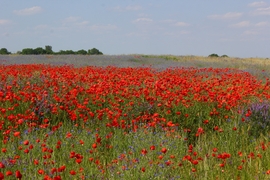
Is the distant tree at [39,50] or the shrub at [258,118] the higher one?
the distant tree at [39,50]

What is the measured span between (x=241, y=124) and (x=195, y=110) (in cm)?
117

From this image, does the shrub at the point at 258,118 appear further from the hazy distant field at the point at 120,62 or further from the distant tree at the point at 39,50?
the distant tree at the point at 39,50

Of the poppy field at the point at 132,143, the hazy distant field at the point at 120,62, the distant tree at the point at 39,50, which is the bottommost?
the poppy field at the point at 132,143

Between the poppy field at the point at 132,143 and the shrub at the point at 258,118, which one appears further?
the shrub at the point at 258,118

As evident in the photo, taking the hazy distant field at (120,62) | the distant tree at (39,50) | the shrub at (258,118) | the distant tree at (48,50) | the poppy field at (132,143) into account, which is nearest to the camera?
the poppy field at (132,143)

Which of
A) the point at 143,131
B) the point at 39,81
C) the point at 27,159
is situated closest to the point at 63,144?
the point at 27,159

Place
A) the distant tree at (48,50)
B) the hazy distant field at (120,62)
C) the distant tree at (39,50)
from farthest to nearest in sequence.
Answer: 1. the distant tree at (48,50)
2. the distant tree at (39,50)
3. the hazy distant field at (120,62)

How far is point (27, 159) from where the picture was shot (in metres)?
4.16

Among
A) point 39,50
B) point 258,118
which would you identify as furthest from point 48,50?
point 258,118

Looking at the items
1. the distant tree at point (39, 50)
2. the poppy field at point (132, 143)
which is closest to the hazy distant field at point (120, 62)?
the poppy field at point (132, 143)

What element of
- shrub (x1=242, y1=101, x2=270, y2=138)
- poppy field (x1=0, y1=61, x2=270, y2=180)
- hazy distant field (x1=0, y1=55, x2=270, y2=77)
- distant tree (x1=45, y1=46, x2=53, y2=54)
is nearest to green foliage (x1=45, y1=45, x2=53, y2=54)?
distant tree (x1=45, y1=46, x2=53, y2=54)

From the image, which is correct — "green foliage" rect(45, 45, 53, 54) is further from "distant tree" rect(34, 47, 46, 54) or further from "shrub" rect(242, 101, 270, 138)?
"shrub" rect(242, 101, 270, 138)

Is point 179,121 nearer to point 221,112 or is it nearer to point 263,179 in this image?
point 221,112

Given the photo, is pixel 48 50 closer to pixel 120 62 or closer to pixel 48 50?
pixel 48 50
